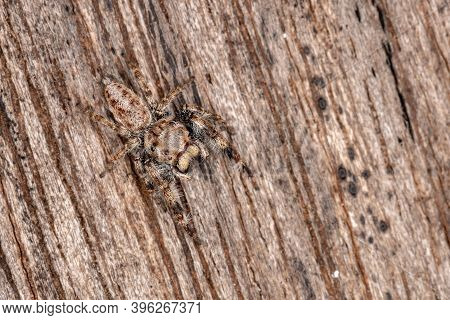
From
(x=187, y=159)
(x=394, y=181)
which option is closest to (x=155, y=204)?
(x=187, y=159)

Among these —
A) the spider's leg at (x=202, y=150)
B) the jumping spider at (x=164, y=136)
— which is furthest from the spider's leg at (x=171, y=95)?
the spider's leg at (x=202, y=150)

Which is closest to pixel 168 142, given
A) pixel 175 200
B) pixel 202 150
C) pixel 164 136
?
pixel 164 136

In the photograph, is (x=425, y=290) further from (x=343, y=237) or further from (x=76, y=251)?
(x=76, y=251)

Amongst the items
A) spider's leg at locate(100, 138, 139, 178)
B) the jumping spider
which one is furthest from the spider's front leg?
spider's leg at locate(100, 138, 139, 178)

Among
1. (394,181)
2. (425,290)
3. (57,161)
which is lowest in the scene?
(425,290)

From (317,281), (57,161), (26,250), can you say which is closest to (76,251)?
(26,250)

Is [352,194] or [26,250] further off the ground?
[26,250]

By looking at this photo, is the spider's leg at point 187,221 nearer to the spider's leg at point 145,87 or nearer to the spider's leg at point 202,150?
the spider's leg at point 202,150
